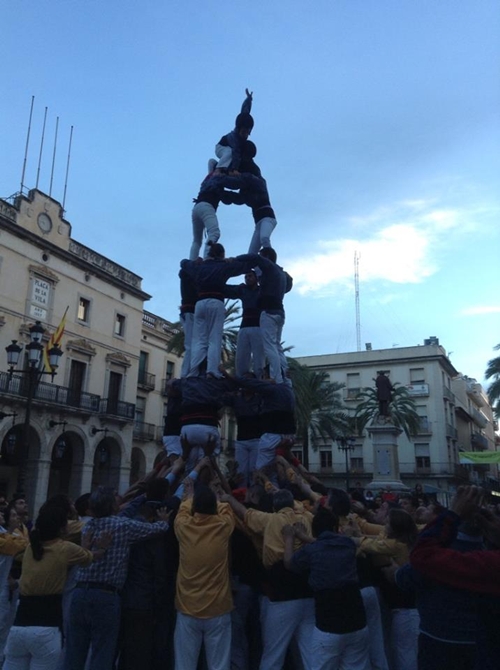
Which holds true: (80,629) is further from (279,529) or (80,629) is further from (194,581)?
(279,529)

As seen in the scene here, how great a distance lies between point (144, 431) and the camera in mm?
40969

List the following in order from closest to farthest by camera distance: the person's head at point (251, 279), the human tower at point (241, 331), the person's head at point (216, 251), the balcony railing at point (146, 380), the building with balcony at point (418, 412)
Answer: the human tower at point (241, 331) → the person's head at point (216, 251) → the person's head at point (251, 279) → the balcony railing at point (146, 380) → the building with balcony at point (418, 412)

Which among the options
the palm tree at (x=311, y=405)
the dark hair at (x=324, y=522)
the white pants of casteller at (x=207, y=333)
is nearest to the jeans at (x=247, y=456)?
the white pants of casteller at (x=207, y=333)

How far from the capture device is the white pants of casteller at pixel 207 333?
9.34 meters

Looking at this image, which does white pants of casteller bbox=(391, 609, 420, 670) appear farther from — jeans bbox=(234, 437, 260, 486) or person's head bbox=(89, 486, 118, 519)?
jeans bbox=(234, 437, 260, 486)

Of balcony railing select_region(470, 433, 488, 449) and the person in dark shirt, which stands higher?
balcony railing select_region(470, 433, 488, 449)

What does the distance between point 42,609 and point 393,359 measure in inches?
2241

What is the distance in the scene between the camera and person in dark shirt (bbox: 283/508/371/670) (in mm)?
4480

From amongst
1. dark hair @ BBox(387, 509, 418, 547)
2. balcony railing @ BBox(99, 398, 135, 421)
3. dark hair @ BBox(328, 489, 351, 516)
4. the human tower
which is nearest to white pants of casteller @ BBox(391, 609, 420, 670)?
dark hair @ BBox(387, 509, 418, 547)

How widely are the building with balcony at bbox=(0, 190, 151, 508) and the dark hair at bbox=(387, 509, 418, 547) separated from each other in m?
26.7

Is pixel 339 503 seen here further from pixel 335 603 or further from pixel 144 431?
pixel 144 431

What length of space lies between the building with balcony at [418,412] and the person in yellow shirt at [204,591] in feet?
162

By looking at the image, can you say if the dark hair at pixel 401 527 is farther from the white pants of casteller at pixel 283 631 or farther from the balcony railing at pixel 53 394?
the balcony railing at pixel 53 394

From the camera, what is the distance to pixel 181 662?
478cm
